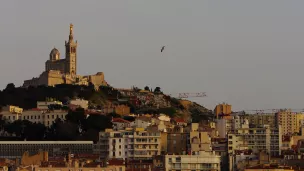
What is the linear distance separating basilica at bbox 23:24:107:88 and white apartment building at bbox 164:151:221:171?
297 feet

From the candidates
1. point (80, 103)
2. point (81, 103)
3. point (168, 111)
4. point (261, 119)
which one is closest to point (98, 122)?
point (80, 103)

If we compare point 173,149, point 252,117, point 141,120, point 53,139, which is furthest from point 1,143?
point 252,117

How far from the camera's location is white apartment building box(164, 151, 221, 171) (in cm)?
7824

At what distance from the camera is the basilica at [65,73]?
171 meters

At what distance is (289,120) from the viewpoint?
545ft

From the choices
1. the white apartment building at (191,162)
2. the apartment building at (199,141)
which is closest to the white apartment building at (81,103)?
the apartment building at (199,141)

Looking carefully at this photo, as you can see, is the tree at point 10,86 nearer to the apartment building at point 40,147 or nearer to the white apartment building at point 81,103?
the white apartment building at point 81,103

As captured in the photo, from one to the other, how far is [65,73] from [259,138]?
72027mm

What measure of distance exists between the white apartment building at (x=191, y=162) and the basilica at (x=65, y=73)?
9055cm

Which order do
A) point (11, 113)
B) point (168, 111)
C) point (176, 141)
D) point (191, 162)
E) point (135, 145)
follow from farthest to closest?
point (168, 111) < point (11, 113) < point (176, 141) < point (135, 145) < point (191, 162)

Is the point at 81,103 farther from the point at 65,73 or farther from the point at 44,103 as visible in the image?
the point at 65,73

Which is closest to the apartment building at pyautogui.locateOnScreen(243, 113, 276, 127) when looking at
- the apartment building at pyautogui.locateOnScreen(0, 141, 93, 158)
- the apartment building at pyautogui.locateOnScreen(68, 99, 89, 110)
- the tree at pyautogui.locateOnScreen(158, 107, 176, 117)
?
the tree at pyautogui.locateOnScreen(158, 107, 176, 117)

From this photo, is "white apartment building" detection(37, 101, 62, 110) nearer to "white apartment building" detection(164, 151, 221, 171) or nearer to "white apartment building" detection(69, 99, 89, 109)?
"white apartment building" detection(69, 99, 89, 109)

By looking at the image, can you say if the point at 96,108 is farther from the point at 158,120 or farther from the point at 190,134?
the point at 190,134
